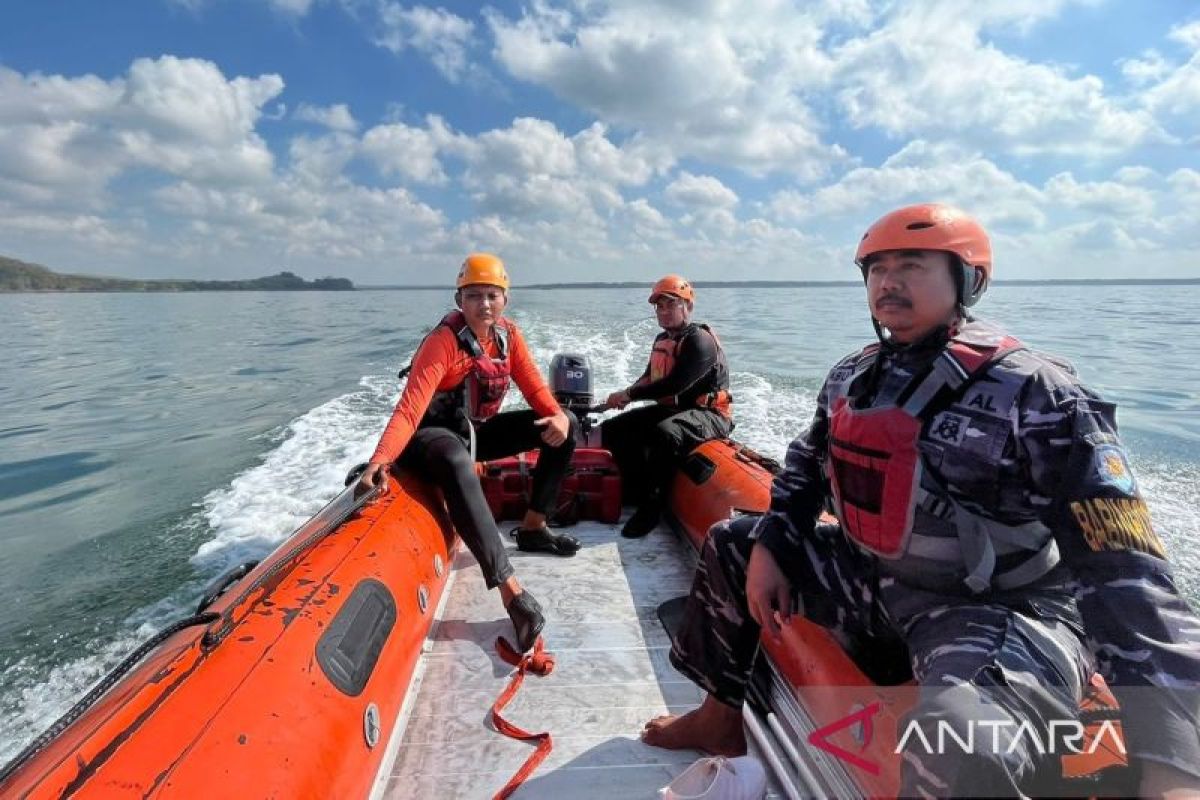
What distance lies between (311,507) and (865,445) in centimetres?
426

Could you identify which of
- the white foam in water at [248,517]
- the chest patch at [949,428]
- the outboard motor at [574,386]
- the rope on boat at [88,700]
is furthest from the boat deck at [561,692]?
the outboard motor at [574,386]

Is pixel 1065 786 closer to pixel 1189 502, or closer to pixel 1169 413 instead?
pixel 1189 502

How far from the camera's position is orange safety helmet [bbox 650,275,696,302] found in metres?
4.09

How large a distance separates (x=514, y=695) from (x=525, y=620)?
0.29 m

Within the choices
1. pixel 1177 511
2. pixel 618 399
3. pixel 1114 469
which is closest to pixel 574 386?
pixel 618 399

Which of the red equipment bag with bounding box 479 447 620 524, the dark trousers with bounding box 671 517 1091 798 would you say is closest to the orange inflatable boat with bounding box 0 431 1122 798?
the dark trousers with bounding box 671 517 1091 798

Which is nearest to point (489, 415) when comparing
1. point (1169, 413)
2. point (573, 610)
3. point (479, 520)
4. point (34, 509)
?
point (479, 520)

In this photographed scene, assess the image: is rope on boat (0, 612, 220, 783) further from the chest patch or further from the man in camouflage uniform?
the chest patch

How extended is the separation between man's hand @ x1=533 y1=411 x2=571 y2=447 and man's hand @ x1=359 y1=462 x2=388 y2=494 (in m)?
0.82

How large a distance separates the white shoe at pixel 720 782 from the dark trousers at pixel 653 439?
85.4 inches

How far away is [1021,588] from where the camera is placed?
1270 millimetres

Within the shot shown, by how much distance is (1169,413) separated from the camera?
7180mm

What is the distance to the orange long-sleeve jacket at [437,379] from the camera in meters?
2.53

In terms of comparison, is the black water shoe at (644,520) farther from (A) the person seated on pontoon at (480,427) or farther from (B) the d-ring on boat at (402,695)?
(B) the d-ring on boat at (402,695)
